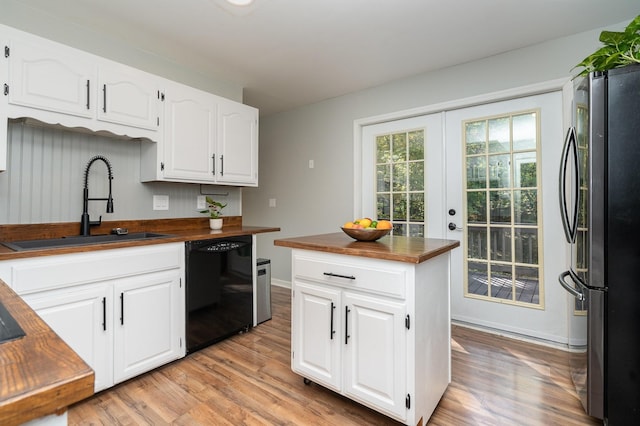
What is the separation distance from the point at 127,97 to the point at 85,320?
1.50m

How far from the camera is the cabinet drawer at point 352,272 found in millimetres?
1465

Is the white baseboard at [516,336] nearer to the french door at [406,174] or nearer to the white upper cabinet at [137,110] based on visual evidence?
the french door at [406,174]

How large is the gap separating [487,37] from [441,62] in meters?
0.47

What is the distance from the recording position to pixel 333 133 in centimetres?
386

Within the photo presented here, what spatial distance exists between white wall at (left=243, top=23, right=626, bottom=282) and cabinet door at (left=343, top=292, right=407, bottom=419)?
2157mm

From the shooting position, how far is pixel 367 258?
155 cm

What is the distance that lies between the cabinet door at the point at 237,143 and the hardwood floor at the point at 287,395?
1555mm

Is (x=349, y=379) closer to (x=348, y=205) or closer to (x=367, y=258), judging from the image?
(x=367, y=258)

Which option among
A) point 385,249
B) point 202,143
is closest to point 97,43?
point 202,143

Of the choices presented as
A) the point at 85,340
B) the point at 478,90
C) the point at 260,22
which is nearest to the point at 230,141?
the point at 260,22

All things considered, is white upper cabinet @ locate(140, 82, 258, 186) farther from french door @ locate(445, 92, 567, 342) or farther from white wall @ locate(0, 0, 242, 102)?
french door @ locate(445, 92, 567, 342)

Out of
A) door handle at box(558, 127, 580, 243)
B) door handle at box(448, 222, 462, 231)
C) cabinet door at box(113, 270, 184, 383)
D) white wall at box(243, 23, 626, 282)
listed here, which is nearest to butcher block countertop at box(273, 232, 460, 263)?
door handle at box(558, 127, 580, 243)

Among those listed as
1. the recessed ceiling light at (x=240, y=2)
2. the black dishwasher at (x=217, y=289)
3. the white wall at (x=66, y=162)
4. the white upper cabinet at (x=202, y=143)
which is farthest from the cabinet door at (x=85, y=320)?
the recessed ceiling light at (x=240, y=2)

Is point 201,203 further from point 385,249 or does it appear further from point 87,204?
point 385,249
